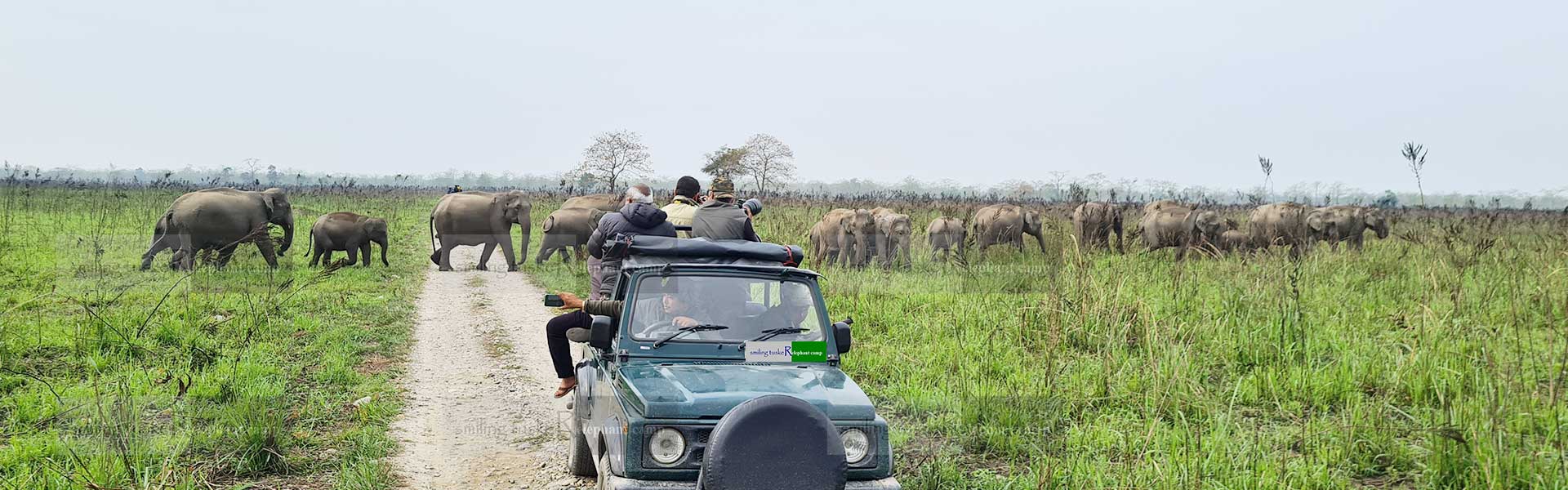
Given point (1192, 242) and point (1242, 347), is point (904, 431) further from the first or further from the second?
point (1192, 242)

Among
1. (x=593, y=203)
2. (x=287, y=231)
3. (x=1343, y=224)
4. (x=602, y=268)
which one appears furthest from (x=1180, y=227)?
(x=287, y=231)

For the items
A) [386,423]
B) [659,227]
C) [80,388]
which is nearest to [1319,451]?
[659,227]

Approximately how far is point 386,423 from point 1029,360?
195 inches

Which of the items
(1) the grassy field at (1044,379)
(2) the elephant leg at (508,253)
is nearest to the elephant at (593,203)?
(2) the elephant leg at (508,253)

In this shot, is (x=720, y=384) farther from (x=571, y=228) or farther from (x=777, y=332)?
(x=571, y=228)

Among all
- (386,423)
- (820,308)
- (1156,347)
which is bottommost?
(386,423)

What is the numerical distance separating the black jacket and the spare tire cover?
305 centimetres

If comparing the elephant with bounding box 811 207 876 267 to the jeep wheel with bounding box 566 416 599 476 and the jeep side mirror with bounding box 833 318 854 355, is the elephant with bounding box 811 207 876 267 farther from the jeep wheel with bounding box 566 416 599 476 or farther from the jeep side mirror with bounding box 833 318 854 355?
the jeep side mirror with bounding box 833 318 854 355

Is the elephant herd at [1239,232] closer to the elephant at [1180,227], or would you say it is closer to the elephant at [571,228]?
the elephant at [1180,227]

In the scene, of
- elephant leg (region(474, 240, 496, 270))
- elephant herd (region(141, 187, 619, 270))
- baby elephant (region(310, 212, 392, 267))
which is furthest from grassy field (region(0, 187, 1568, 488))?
elephant leg (region(474, 240, 496, 270))

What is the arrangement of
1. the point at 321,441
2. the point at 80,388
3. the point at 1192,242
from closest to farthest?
1. the point at 321,441
2. the point at 80,388
3. the point at 1192,242

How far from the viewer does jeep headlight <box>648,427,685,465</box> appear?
4094 millimetres

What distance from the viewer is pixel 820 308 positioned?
508cm

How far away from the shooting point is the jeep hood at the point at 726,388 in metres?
4.11
